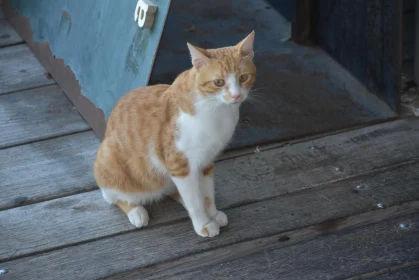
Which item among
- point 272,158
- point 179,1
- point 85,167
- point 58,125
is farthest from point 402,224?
point 179,1

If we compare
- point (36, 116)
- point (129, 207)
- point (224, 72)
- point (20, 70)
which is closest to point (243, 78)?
point (224, 72)

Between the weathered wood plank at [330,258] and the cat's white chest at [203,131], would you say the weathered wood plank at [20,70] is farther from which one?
the weathered wood plank at [330,258]

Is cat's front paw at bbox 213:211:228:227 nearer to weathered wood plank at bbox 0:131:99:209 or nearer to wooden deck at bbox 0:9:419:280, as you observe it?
wooden deck at bbox 0:9:419:280

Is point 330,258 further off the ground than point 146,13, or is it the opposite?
point 146,13

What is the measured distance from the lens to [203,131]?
6.82 feet

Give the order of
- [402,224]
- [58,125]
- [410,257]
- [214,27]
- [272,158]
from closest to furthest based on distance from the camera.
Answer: [410,257], [402,224], [272,158], [58,125], [214,27]

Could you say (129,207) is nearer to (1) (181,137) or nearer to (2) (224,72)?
(1) (181,137)

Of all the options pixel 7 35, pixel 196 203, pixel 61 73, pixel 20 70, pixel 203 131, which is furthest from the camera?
pixel 7 35

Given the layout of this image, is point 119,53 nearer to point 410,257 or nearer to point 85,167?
point 85,167

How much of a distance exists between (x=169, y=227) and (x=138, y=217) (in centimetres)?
10

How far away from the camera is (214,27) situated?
3559 mm

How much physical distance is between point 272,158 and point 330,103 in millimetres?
454

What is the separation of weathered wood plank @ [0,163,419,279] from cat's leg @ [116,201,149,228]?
0.09 ft

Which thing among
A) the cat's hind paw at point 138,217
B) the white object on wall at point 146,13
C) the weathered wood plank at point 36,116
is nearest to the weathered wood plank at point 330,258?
the cat's hind paw at point 138,217
